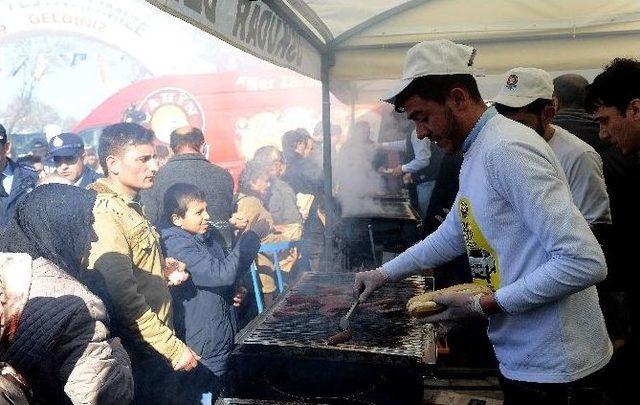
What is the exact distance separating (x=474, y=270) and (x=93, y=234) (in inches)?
76.7

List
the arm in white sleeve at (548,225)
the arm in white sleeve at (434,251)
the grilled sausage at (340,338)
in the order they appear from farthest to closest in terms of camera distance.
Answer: the arm in white sleeve at (434,251)
the grilled sausage at (340,338)
the arm in white sleeve at (548,225)

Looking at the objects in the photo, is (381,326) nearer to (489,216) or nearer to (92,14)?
(489,216)

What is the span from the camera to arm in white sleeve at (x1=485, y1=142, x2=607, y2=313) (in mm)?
1863

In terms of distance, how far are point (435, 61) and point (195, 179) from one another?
9.98 feet

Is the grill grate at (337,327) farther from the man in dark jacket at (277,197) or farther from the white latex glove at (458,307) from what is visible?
the man in dark jacket at (277,197)

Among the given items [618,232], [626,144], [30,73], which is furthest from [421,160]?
[30,73]

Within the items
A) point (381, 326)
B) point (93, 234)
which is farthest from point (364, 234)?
point (93, 234)

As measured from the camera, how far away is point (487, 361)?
4.87m

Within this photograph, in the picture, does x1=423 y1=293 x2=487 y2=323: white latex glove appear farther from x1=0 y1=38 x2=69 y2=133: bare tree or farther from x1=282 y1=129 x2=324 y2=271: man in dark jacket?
x1=0 y1=38 x2=69 y2=133: bare tree

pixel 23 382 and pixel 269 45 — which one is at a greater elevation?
pixel 269 45

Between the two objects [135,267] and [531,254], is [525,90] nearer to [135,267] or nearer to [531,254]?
[531,254]

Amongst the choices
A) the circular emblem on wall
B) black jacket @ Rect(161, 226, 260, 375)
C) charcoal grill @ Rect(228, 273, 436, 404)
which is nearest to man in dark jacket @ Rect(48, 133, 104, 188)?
black jacket @ Rect(161, 226, 260, 375)

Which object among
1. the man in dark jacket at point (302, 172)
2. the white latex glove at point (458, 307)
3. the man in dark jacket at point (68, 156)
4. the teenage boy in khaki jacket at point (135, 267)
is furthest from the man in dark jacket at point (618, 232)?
the man in dark jacket at point (68, 156)

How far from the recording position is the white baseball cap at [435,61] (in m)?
2.14
